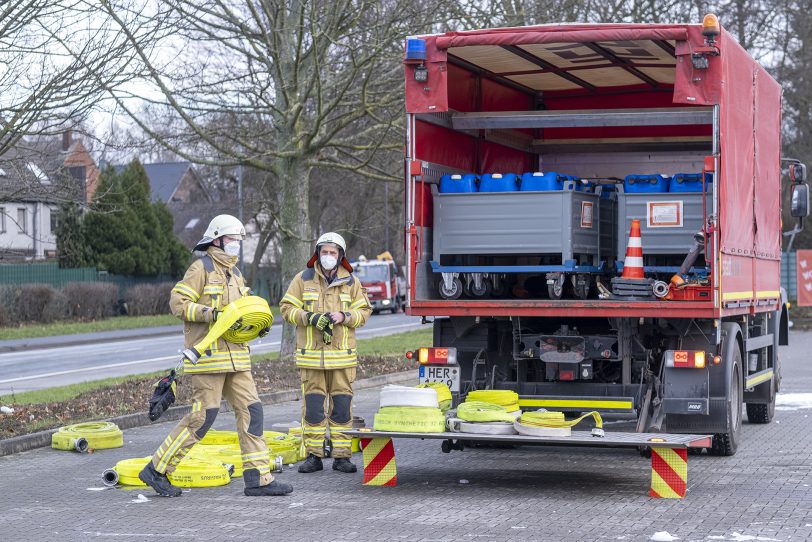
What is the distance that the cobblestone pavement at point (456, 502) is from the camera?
7461 millimetres

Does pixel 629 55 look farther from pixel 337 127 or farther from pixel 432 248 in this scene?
pixel 337 127

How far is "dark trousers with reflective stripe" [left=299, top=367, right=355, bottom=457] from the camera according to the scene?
9.92 meters

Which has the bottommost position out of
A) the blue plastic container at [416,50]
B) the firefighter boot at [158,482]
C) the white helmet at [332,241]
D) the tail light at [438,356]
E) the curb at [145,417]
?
the curb at [145,417]

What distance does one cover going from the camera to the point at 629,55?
35.9 feet

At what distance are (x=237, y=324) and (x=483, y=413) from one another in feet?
6.23

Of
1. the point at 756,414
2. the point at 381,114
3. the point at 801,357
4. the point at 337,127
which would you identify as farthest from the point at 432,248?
the point at 801,357

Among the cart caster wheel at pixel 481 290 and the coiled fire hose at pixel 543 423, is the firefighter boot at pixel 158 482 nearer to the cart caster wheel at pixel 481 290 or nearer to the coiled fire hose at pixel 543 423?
the coiled fire hose at pixel 543 423

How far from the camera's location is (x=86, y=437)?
36.5ft

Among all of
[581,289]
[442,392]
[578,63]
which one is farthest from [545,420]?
[578,63]

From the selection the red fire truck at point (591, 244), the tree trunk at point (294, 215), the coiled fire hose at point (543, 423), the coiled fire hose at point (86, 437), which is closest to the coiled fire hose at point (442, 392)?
the red fire truck at point (591, 244)

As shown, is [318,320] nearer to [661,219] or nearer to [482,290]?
[482,290]

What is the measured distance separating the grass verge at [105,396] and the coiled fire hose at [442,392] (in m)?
4.10

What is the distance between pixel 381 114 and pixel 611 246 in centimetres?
937

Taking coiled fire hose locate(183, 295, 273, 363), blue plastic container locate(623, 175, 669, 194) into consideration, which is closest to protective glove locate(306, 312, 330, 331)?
coiled fire hose locate(183, 295, 273, 363)
